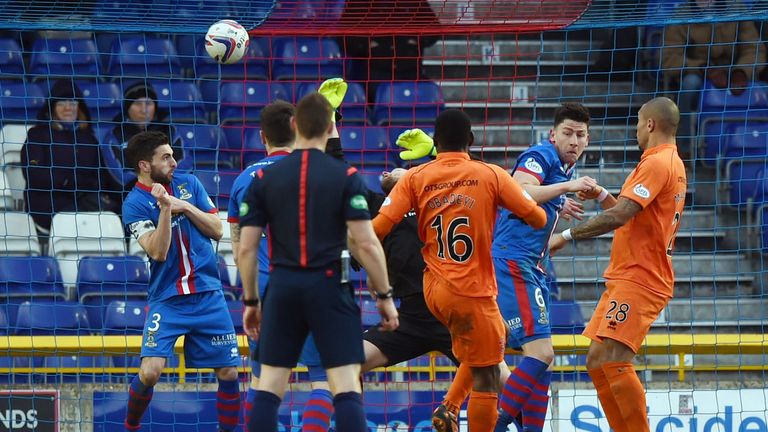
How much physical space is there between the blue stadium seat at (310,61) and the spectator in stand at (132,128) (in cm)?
130

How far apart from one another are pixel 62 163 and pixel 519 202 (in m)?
5.28

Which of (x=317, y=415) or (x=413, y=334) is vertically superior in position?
(x=413, y=334)

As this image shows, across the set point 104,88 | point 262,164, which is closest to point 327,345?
point 262,164

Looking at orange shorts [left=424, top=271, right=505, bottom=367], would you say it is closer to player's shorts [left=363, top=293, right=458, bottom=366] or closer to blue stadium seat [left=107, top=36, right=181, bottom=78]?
player's shorts [left=363, top=293, right=458, bottom=366]

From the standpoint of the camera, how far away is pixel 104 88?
11.6m

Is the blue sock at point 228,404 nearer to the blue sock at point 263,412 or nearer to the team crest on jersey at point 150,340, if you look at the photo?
the team crest on jersey at point 150,340

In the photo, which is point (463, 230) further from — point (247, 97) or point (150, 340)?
point (247, 97)

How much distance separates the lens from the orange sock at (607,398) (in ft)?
24.2

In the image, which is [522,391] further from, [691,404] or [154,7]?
[154,7]

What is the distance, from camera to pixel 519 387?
7.21 metres

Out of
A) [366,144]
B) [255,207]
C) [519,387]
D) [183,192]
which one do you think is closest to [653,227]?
[519,387]

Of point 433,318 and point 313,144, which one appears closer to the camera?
point 313,144

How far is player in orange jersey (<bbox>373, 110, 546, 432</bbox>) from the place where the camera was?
22.0ft

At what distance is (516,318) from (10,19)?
4443 mm
